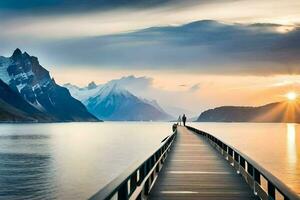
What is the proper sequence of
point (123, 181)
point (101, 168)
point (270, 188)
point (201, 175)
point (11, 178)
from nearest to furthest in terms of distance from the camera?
point (123, 181) < point (270, 188) < point (201, 175) < point (11, 178) < point (101, 168)

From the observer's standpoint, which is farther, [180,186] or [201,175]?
[201,175]

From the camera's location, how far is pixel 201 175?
78.4 feet

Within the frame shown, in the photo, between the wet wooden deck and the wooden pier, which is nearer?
the wooden pier

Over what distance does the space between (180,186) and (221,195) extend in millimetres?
2556

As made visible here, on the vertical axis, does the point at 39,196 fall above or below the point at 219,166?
below

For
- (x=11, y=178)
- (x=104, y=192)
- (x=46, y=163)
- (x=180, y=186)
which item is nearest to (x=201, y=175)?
(x=180, y=186)

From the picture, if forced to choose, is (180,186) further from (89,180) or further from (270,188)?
(89,180)

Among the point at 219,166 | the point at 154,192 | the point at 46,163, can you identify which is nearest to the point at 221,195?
the point at 154,192

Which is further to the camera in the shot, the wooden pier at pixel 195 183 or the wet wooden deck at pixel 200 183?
the wet wooden deck at pixel 200 183

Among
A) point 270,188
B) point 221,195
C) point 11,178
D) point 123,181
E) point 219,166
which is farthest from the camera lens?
point 11,178

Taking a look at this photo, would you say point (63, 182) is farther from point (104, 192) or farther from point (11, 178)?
point (104, 192)

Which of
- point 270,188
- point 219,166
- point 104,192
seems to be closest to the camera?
point 104,192

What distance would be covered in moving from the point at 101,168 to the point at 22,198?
92.7ft

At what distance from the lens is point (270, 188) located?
13828mm
